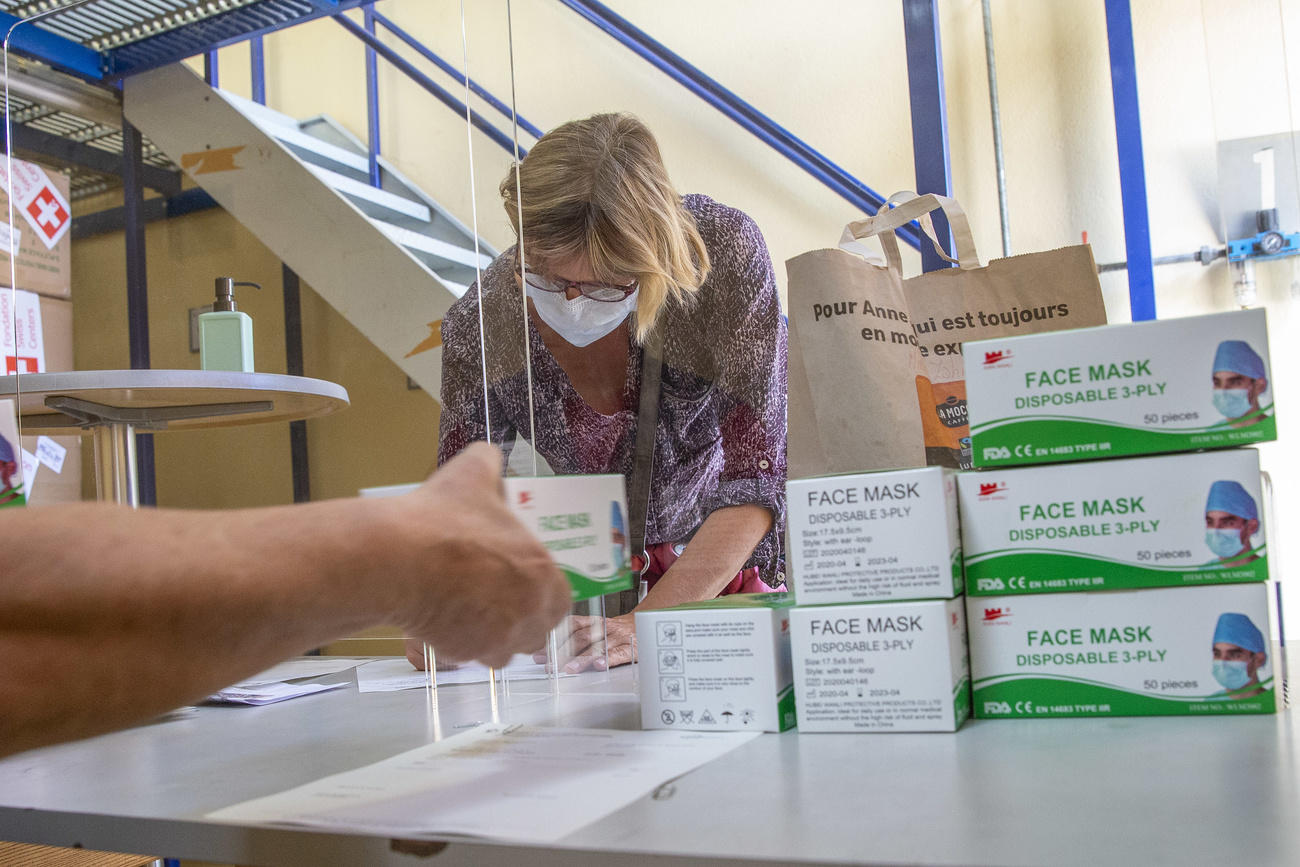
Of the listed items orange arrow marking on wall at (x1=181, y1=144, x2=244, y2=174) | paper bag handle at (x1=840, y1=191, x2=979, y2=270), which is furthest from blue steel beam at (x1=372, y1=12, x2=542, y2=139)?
paper bag handle at (x1=840, y1=191, x2=979, y2=270)

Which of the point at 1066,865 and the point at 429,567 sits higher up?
the point at 429,567

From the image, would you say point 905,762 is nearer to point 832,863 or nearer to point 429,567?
point 832,863

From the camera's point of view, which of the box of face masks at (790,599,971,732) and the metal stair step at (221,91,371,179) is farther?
the metal stair step at (221,91,371,179)

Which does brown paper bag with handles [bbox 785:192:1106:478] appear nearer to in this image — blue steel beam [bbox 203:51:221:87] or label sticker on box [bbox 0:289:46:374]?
blue steel beam [bbox 203:51:221:87]

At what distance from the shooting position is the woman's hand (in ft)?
3.24

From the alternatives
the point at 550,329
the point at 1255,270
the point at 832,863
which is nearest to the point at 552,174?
the point at 550,329

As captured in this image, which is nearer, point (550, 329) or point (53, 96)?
point (550, 329)

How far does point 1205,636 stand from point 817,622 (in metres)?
0.25

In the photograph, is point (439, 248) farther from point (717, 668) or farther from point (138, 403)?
point (717, 668)

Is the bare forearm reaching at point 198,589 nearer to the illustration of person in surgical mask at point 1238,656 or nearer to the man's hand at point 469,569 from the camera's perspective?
the man's hand at point 469,569

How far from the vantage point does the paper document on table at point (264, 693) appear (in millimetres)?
1013

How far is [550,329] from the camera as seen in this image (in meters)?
1.15

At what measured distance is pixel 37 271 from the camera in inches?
54.7

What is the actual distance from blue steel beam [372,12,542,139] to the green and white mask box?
0.57 metres
